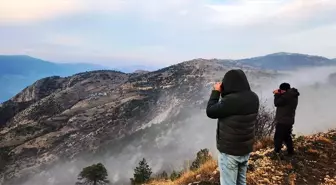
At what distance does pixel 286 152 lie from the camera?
36.2ft

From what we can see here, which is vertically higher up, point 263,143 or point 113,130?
point 263,143

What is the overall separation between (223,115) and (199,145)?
13753cm

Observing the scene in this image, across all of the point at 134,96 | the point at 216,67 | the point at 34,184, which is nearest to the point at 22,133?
the point at 34,184

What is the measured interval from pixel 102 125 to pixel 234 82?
149m

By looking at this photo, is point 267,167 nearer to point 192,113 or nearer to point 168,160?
point 168,160

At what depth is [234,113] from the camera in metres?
5.98

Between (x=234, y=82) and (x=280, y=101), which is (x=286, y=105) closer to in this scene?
(x=280, y=101)

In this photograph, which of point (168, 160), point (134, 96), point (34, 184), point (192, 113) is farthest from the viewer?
point (134, 96)

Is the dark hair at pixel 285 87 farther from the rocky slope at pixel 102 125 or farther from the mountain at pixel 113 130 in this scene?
the mountain at pixel 113 130

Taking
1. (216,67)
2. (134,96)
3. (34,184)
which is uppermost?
(216,67)

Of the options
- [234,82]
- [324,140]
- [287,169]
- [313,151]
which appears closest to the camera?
[234,82]

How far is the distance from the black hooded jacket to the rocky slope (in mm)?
120078

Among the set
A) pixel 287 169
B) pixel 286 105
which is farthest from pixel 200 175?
pixel 286 105

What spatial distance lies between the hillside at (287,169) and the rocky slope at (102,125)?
11591 centimetres
